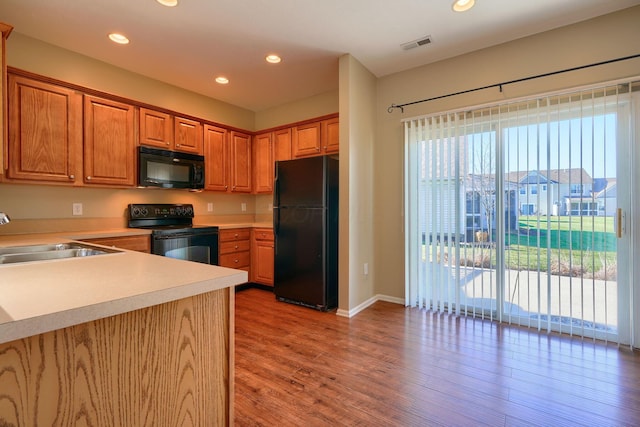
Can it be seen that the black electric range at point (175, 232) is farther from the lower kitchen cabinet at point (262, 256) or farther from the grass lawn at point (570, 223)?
the grass lawn at point (570, 223)

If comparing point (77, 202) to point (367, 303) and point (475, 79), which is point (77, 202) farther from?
point (475, 79)

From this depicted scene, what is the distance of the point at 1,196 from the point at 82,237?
86cm

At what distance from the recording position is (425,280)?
10.8 feet

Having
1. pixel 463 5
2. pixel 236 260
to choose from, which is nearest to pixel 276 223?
pixel 236 260

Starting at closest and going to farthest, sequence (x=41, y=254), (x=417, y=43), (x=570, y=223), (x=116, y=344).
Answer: (x=116, y=344), (x=41, y=254), (x=570, y=223), (x=417, y=43)

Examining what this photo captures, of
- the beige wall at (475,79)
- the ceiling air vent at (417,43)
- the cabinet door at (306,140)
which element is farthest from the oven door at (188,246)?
the ceiling air vent at (417,43)

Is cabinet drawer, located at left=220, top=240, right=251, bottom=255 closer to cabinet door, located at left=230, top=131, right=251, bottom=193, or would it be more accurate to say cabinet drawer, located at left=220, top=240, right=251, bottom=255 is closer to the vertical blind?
cabinet door, located at left=230, top=131, right=251, bottom=193

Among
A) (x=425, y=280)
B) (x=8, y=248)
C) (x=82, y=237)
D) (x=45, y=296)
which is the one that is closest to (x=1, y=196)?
(x=82, y=237)

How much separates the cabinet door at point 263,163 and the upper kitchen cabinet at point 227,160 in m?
0.10

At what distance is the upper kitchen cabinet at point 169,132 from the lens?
3.37 m

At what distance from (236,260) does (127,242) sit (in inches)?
54.0

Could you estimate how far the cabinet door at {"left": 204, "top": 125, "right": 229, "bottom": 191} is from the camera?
13.1 ft

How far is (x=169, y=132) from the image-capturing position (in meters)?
3.58

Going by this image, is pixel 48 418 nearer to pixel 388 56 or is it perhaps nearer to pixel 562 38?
pixel 388 56
